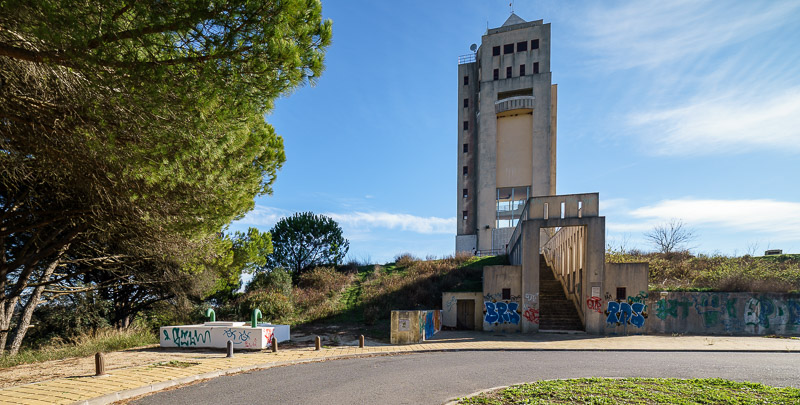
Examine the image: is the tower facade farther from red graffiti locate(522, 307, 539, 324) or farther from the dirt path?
the dirt path

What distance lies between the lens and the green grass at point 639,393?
301 inches

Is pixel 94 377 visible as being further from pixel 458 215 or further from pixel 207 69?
pixel 458 215

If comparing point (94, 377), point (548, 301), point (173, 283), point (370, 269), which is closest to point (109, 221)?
point (94, 377)

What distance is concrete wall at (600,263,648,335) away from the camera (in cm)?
2188

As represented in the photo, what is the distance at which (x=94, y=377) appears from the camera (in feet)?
35.2

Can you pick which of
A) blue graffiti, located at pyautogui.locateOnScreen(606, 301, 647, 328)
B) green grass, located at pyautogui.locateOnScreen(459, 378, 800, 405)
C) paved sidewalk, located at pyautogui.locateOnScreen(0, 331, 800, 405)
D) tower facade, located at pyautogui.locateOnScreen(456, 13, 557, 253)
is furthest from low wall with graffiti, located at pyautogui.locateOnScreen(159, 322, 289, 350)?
tower facade, located at pyautogui.locateOnScreen(456, 13, 557, 253)

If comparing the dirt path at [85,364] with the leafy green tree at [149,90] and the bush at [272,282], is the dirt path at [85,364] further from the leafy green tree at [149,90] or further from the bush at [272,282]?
the bush at [272,282]

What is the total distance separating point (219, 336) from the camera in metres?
17.8

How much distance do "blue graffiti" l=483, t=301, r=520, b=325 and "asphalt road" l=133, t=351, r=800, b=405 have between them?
23.6 feet

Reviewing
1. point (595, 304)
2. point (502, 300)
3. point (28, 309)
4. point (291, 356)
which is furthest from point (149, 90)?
point (595, 304)

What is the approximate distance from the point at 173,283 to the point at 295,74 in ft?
67.1

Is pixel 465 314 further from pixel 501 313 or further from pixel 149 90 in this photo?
pixel 149 90

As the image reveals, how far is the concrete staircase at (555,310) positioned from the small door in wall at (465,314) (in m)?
3.76

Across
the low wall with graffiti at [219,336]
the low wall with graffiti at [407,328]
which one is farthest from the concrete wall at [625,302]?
the low wall with graffiti at [219,336]
